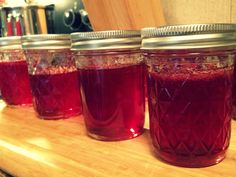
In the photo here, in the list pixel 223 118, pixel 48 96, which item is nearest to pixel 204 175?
pixel 223 118

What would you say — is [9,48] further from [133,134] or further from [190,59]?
[190,59]

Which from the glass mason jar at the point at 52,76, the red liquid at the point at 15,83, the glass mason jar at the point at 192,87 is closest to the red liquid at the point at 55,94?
the glass mason jar at the point at 52,76

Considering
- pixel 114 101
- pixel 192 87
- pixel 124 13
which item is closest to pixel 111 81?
pixel 114 101

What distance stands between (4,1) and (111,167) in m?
1.05

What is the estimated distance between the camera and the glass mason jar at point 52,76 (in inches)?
23.2

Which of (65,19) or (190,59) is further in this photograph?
(65,19)

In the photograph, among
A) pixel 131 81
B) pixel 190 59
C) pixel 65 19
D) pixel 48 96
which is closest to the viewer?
pixel 190 59

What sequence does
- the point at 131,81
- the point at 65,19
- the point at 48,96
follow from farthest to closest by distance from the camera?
1. the point at 65,19
2. the point at 48,96
3. the point at 131,81

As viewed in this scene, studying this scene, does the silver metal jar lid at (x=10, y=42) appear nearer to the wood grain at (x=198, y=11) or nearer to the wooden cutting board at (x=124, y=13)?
the wooden cutting board at (x=124, y=13)

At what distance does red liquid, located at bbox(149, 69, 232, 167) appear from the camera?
35 centimetres

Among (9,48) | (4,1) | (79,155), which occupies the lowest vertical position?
(79,155)

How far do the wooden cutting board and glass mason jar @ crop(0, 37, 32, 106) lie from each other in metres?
0.20

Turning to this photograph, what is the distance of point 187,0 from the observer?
2.22ft

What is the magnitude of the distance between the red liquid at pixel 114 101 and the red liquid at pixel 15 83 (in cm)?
29
